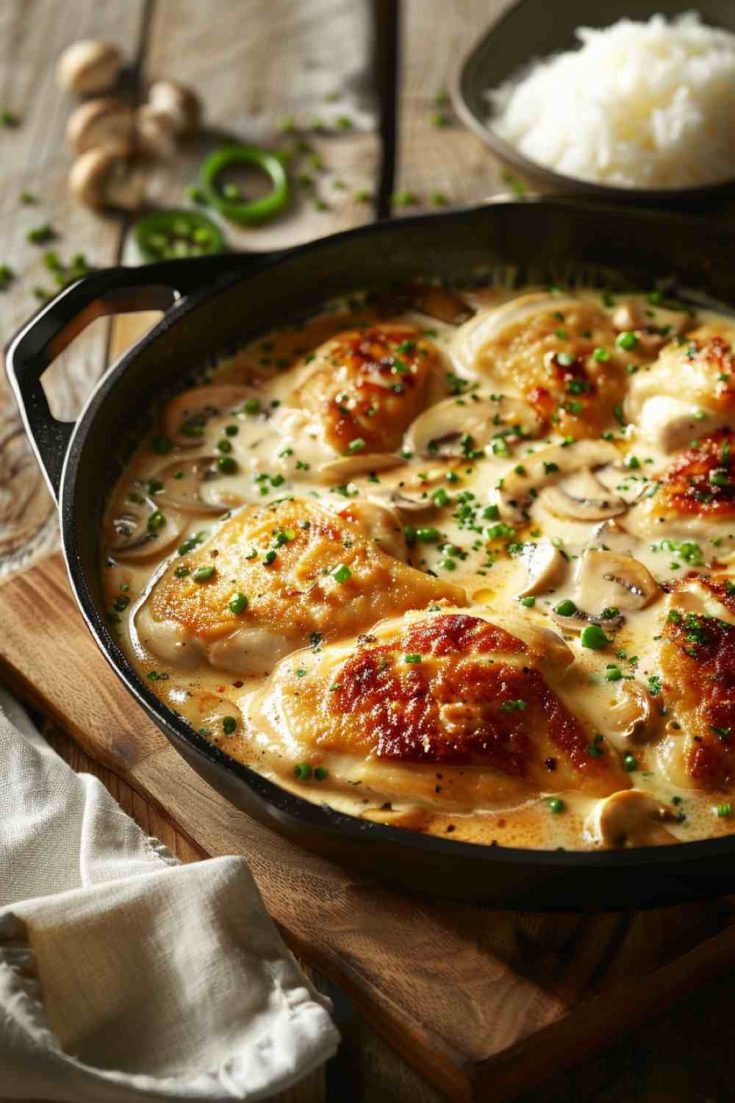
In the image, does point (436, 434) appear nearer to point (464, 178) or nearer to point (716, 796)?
point (716, 796)

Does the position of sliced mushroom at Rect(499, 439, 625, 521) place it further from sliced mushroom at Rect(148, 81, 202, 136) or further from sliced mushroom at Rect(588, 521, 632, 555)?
sliced mushroom at Rect(148, 81, 202, 136)

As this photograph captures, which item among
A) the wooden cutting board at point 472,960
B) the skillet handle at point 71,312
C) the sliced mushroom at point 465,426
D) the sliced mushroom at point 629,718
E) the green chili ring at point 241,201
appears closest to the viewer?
the wooden cutting board at point 472,960

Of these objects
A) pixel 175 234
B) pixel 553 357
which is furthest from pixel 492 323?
pixel 175 234

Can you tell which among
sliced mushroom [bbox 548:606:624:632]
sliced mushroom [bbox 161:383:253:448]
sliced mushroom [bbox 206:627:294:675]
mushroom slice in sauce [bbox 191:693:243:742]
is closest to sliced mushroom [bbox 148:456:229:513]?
sliced mushroom [bbox 161:383:253:448]

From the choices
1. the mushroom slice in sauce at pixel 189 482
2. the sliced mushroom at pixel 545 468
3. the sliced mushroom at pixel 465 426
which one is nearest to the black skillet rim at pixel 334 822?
the mushroom slice in sauce at pixel 189 482

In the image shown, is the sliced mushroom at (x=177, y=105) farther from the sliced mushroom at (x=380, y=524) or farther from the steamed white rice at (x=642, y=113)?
the sliced mushroom at (x=380, y=524)
